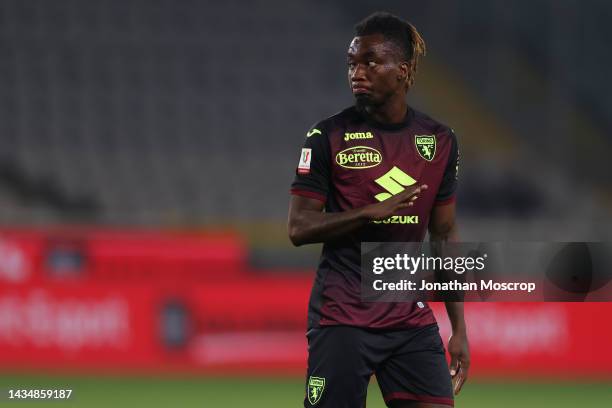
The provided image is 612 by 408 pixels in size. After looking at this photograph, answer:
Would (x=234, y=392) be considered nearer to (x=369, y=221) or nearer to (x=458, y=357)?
(x=458, y=357)

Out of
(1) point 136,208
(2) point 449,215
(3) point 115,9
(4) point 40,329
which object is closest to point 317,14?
(3) point 115,9

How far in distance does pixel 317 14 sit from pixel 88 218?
18.4 ft

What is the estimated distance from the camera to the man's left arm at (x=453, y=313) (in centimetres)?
420

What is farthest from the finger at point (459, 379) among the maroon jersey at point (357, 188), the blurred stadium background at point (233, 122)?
the blurred stadium background at point (233, 122)

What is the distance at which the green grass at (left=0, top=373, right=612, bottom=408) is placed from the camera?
29.4 ft

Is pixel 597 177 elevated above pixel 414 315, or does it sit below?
above

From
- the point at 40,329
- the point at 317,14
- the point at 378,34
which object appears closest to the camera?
the point at 378,34

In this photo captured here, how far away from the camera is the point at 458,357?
4266 millimetres

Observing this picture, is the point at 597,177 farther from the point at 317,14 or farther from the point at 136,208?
the point at 136,208

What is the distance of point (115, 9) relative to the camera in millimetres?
18125

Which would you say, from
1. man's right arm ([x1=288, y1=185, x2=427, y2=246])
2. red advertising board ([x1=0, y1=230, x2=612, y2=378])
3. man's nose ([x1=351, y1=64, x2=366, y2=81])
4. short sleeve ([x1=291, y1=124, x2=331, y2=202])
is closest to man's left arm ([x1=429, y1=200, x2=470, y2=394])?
man's right arm ([x1=288, y1=185, x2=427, y2=246])

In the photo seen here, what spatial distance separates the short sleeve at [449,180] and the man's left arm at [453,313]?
0.08ft

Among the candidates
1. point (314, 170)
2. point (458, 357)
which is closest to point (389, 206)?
point (314, 170)

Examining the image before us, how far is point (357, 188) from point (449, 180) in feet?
1.32
